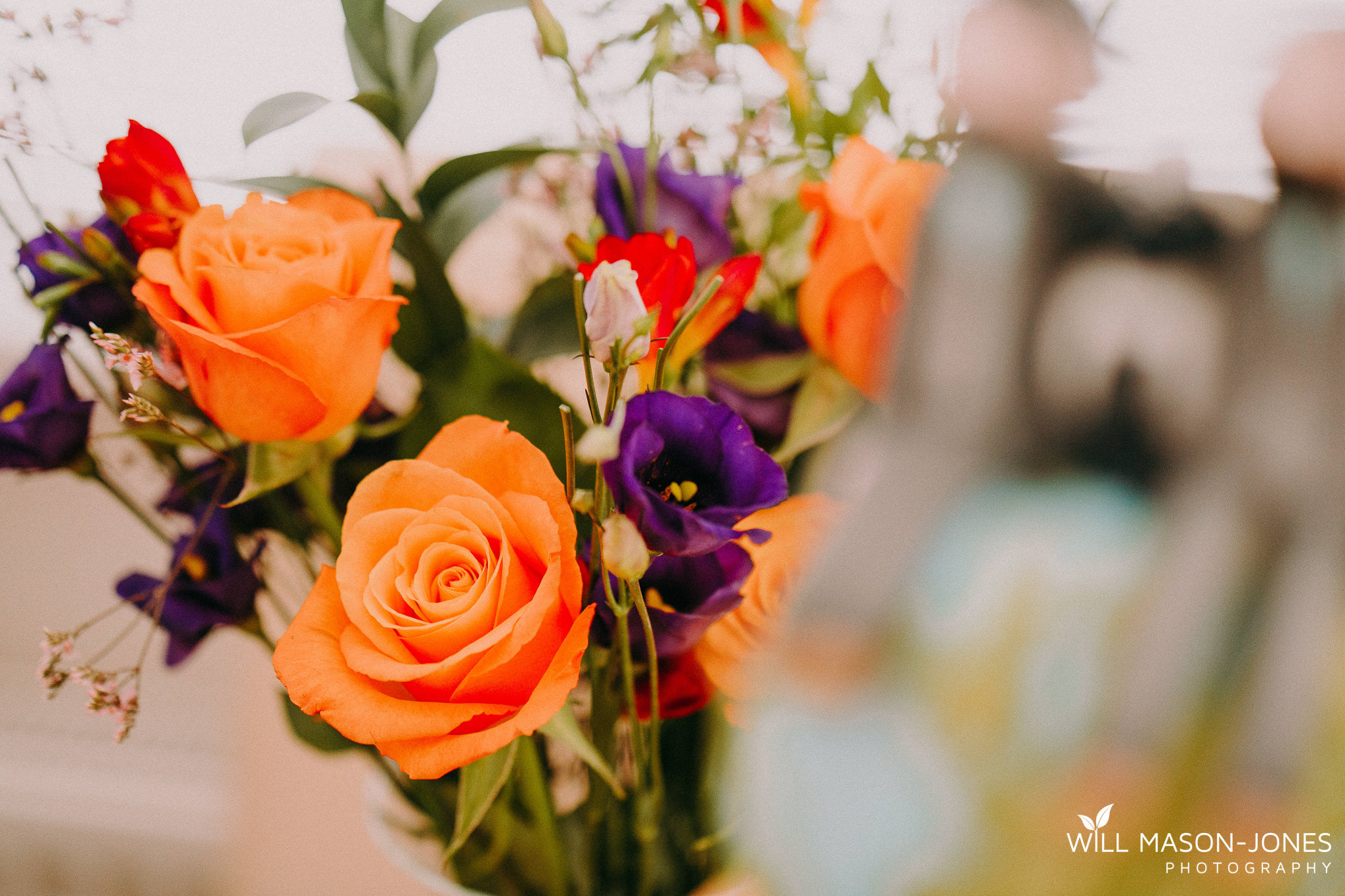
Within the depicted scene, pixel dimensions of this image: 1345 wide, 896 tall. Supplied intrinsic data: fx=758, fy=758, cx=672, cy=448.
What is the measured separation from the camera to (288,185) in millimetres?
282

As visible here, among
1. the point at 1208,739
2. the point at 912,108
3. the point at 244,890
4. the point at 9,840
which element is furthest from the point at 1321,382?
the point at 9,840

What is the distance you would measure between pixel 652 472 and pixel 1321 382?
0.48ft

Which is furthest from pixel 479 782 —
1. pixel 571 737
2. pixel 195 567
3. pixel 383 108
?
pixel 383 108

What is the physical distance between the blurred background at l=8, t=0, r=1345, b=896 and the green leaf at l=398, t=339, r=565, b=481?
11 centimetres

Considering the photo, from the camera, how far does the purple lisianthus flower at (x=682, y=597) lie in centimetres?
21

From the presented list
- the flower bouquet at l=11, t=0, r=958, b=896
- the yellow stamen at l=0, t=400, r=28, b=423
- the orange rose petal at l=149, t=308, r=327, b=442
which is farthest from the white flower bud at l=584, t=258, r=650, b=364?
the yellow stamen at l=0, t=400, r=28, b=423

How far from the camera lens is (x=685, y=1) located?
32 centimetres

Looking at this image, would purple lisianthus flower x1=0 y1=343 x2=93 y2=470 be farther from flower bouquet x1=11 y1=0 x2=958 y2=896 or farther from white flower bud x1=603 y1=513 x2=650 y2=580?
white flower bud x1=603 y1=513 x2=650 y2=580

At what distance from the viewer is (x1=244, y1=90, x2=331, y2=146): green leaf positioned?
0.25m

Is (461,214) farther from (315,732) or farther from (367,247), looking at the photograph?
(315,732)

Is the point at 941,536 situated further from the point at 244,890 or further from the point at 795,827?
the point at 244,890

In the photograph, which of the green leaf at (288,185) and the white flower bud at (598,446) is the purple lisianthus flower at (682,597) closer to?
the white flower bud at (598,446)

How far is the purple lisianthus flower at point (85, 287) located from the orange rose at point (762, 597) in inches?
8.7

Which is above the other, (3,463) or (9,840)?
(3,463)
